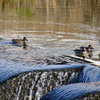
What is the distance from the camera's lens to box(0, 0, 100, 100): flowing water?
8.38 m

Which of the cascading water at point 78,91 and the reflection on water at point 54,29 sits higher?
the reflection on water at point 54,29

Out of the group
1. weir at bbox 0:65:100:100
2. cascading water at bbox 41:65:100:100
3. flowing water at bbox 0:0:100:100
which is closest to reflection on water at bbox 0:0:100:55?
flowing water at bbox 0:0:100:100

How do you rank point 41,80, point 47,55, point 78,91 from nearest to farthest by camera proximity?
point 78,91
point 41,80
point 47,55

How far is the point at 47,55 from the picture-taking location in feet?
40.5

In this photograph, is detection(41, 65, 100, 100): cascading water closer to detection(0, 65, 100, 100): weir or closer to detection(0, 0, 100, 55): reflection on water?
detection(0, 65, 100, 100): weir

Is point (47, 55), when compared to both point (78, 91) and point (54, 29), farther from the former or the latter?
point (54, 29)

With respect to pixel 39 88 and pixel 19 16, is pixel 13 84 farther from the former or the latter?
pixel 19 16

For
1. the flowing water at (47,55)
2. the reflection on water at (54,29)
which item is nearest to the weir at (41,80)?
the flowing water at (47,55)

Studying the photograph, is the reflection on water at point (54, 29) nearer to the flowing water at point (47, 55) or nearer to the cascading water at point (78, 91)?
the flowing water at point (47, 55)

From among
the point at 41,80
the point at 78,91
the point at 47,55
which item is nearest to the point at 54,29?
the point at 47,55

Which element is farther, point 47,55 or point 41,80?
point 47,55

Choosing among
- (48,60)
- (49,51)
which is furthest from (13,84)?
(49,51)

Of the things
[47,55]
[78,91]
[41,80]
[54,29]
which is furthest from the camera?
[54,29]

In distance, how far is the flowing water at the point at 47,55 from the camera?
8383 millimetres
